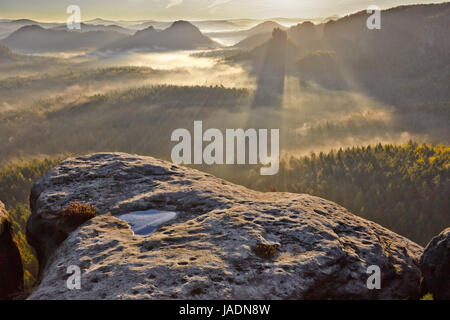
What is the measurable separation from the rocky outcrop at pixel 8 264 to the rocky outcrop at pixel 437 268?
42.0 ft

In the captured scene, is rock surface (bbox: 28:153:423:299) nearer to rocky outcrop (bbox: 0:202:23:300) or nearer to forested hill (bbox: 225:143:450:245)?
rocky outcrop (bbox: 0:202:23:300)

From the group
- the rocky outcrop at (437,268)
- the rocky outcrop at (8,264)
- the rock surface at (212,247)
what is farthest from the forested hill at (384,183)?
the rocky outcrop at (8,264)

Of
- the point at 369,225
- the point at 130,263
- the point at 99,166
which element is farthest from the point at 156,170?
the point at 369,225


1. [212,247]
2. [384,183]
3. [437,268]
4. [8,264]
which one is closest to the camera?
[212,247]

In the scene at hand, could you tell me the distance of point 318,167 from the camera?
2458cm

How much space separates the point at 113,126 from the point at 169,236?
52.3m

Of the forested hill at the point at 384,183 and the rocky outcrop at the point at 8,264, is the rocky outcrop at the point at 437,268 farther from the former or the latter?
the rocky outcrop at the point at 8,264

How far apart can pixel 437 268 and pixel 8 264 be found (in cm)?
1316

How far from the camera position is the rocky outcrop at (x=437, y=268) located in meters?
7.52

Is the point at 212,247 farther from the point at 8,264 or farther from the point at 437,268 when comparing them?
the point at 8,264

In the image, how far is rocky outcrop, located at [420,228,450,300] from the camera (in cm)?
752

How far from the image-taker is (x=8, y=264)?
962cm

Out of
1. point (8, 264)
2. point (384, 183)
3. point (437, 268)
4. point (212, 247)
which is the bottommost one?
point (384, 183)

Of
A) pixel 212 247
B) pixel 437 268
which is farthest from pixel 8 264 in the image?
pixel 437 268
